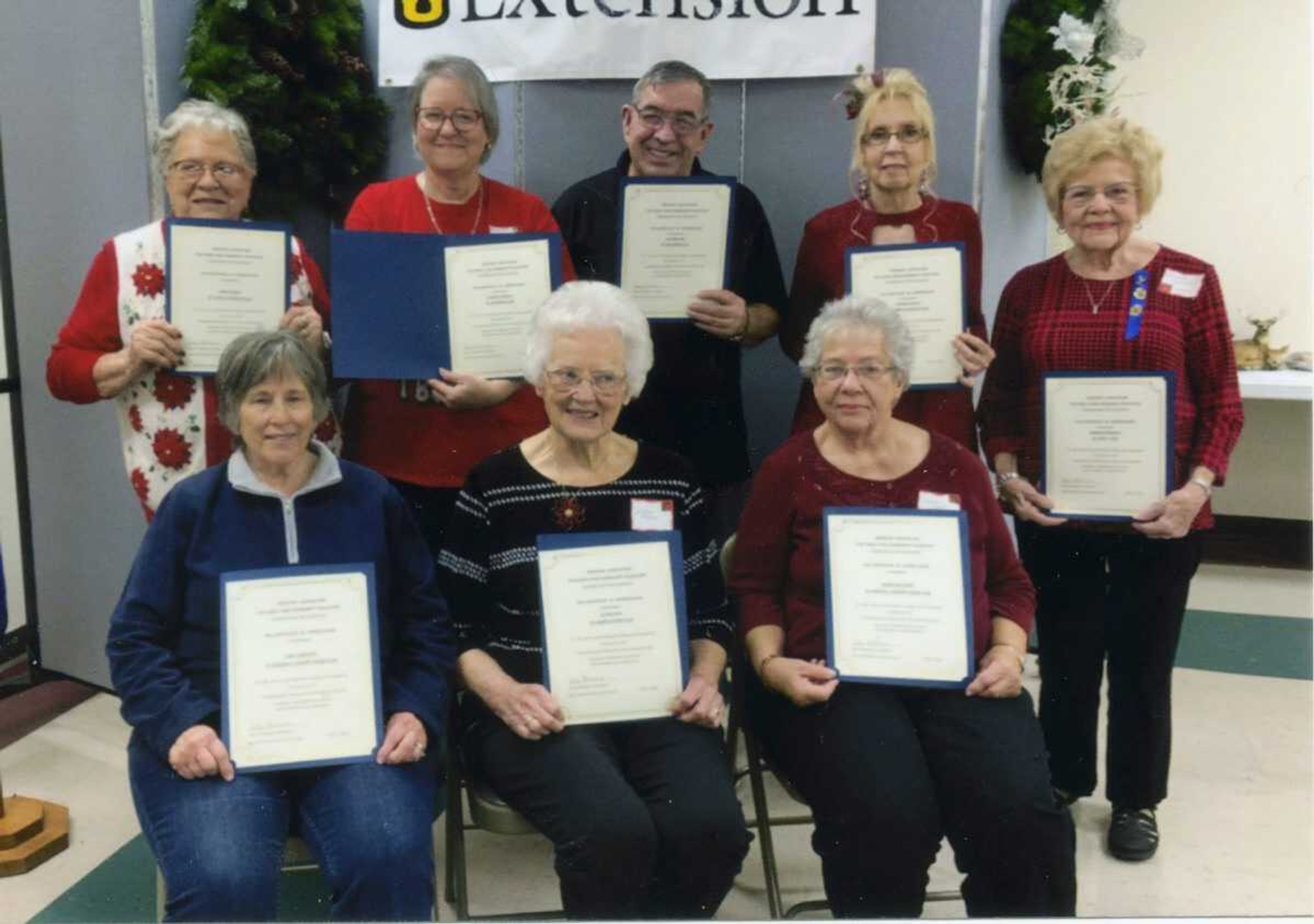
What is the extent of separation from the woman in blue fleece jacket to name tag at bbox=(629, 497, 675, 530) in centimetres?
38

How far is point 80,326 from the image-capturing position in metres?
2.45

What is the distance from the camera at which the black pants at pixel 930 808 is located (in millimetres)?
2027

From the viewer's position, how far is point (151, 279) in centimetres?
241

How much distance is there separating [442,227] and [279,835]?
1.33 m

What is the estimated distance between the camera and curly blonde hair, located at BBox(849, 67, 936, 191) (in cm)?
258

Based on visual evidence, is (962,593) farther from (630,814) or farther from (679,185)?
(679,185)

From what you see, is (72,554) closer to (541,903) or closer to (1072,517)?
(541,903)

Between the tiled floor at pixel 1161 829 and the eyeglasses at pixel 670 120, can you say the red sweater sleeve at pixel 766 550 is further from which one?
the eyeglasses at pixel 670 120

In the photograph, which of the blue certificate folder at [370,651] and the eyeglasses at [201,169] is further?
the eyeglasses at [201,169]

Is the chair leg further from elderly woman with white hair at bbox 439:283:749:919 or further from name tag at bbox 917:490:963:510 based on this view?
name tag at bbox 917:490:963:510

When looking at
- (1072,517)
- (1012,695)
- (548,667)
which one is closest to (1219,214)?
(1072,517)

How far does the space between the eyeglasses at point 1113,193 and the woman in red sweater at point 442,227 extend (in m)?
1.12

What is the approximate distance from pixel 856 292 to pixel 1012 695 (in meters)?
0.90

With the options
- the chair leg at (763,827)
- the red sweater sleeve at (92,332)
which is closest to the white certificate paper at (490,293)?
the red sweater sleeve at (92,332)
